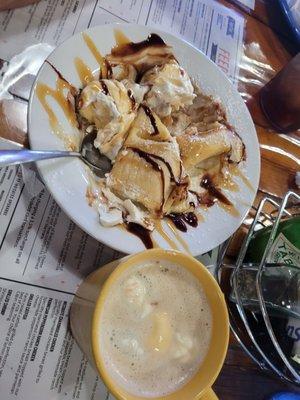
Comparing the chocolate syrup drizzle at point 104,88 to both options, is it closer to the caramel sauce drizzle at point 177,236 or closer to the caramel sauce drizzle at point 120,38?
the caramel sauce drizzle at point 120,38

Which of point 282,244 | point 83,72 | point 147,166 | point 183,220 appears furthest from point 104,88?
point 282,244

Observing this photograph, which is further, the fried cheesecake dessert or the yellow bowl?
the fried cheesecake dessert

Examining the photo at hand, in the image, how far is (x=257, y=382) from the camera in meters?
0.81

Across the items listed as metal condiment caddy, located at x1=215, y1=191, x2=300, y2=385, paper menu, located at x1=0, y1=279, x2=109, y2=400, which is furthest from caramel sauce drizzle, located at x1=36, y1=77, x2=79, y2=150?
metal condiment caddy, located at x1=215, y1=191, x2=300, y2=385

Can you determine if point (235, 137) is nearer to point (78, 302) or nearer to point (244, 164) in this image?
point (244, 164)

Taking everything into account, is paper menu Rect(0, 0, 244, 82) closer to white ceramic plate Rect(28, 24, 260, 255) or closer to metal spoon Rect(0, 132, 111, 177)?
white ceramic plate Rect(28, 24, 260, 255)

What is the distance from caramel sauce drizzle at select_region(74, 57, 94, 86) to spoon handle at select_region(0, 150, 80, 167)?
0.14 metres

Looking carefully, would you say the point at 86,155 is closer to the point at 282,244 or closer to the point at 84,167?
the point at 84,167

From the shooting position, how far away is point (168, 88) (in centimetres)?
77

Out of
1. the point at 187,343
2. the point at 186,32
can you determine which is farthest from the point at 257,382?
the point at 186,32

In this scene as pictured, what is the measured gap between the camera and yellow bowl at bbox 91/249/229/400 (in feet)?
1.67

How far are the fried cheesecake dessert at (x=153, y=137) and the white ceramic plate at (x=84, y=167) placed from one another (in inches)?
0.7

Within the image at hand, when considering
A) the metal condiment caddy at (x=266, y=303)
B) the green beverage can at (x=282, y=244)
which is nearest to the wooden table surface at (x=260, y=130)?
the metal condiment caddy at (x=266, y=303)

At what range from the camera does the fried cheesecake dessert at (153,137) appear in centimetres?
70
